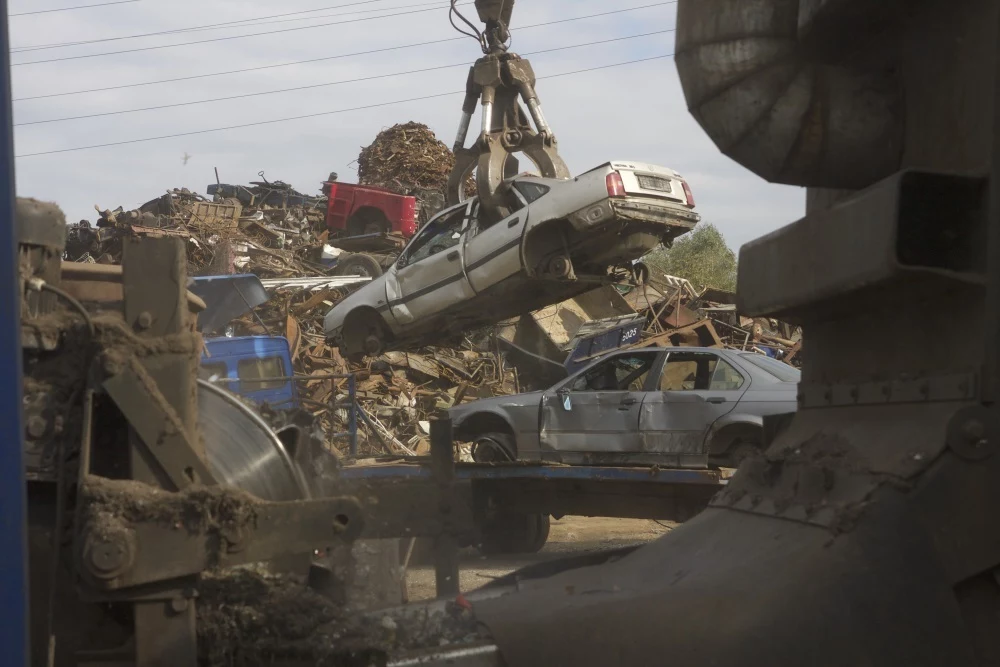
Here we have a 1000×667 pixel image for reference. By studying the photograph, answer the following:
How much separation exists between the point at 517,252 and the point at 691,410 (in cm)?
292

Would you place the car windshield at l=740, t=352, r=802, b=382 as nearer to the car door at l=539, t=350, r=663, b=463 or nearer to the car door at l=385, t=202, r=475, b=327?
the car door at l=539, t=350, r=663, b=463

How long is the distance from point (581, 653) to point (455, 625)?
0.35 meters

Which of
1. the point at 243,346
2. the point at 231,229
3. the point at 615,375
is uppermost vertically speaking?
the point at 231,229

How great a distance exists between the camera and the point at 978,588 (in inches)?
75.0

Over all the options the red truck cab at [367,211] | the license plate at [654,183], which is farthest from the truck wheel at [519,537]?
the red truck cab at [367,211]

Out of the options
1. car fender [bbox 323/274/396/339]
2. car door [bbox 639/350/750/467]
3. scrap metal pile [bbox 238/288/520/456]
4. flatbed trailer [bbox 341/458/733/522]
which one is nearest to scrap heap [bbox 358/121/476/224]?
scrap metal pile [bbox 238/288/520/456]

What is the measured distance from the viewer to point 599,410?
11.3 metres

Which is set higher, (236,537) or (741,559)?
(236,537)

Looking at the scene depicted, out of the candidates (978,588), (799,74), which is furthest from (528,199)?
(978,588)

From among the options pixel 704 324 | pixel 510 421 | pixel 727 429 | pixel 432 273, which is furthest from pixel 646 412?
pixel 704 324

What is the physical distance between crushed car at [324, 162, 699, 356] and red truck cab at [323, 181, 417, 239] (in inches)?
560

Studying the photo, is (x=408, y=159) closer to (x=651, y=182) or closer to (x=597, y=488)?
(x=651, y=182)

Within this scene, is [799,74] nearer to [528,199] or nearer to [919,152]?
[919,152]

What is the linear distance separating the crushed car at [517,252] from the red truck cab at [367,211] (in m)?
14.2
